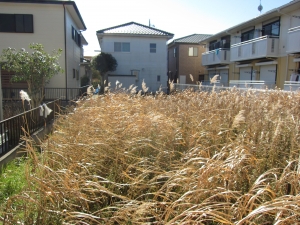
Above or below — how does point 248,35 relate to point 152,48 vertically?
above

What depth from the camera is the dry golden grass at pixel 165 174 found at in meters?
1.74

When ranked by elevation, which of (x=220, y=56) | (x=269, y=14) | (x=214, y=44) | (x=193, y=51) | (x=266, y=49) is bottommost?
(x=266, y=49)

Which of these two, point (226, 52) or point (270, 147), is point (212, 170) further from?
point (226, 52)

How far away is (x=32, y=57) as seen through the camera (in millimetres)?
8945

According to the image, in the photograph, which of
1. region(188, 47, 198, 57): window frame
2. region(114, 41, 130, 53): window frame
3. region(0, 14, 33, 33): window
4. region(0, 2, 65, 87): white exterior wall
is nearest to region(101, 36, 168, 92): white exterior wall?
region(114, 41, 130, 53): window frame

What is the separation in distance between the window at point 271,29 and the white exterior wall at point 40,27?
12.5m

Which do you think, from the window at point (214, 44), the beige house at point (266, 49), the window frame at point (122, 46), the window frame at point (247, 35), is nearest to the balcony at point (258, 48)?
the beige house at point (266, 49)

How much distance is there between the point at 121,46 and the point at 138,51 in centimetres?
164

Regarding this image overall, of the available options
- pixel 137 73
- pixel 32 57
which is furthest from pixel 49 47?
pixel 137 73

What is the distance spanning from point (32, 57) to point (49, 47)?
5.75 m

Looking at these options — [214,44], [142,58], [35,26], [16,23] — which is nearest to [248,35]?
[214,44]

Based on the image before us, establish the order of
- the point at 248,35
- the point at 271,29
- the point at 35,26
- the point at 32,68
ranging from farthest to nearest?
the point at 248,35 → the point at 271,29 → the point at 35,26 → the point at 32,68

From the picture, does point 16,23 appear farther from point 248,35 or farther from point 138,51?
point 248,35

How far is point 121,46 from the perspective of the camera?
22.9m
